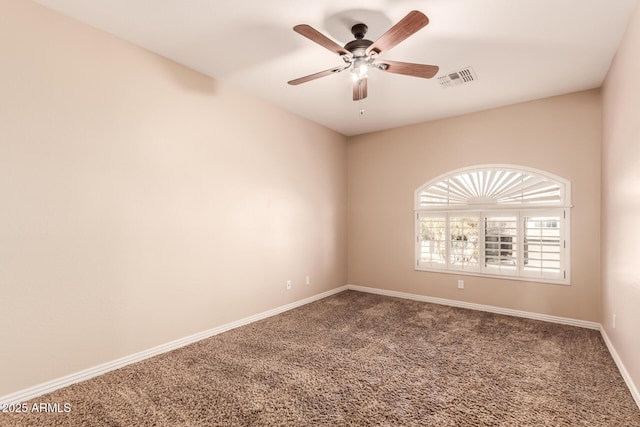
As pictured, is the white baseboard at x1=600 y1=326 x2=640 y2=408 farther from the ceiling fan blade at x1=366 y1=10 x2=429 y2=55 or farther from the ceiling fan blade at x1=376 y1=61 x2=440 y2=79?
the ceiling fan blade at x1=366 y1=10 x2=429 y2=55

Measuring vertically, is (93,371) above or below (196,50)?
below

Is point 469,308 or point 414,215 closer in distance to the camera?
point 469,308

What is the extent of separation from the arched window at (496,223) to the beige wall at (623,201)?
0.59 metres

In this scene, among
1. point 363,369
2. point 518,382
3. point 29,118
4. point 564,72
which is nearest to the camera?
point 29,118

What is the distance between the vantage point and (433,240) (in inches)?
194

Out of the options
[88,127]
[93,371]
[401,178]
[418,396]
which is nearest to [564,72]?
[401,178]

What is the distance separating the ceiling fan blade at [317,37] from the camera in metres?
A: 2.10

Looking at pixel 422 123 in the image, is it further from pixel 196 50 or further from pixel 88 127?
pixel 88 127

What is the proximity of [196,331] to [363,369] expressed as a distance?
1780 millimetres

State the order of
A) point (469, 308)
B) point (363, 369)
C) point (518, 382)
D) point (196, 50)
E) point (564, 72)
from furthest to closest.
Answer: point (469, 308)
point (564, 72)
point (196, 50)
point (363, 369)
point (518, 382)

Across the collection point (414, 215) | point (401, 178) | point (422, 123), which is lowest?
point (414, 215)

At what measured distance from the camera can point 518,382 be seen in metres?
2.53

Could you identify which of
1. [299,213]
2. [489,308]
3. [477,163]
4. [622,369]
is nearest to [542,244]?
[489,308]

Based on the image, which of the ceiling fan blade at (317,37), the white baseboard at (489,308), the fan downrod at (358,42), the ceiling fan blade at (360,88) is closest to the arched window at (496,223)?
the white baseboard at (489,308)
